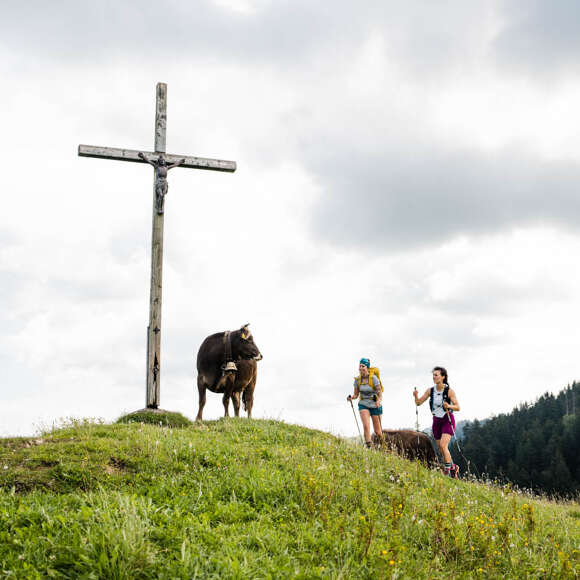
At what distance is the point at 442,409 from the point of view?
1336 centimetres

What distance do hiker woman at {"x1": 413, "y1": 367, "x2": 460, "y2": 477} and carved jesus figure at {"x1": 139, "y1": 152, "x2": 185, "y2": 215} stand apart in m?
8.81

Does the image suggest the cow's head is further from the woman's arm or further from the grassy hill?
the grassy hill

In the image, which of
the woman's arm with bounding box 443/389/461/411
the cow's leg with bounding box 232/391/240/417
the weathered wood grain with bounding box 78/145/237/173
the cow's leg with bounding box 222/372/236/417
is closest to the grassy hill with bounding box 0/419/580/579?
the woman's arm with bounding box 443/389/461/411

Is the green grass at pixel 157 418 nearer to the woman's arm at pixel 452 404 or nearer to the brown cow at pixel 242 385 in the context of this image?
the brown cow at pixel 242 385

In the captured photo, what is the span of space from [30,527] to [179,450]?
308 cm

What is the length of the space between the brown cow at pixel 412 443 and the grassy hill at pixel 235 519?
526 cm

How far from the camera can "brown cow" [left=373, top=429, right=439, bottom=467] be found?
15.3 m

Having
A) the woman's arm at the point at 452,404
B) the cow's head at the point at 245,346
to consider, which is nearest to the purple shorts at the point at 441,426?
the woman's arm at the point at 452,404

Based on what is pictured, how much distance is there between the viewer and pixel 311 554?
5.61m

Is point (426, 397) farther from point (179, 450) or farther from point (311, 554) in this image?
point (311, 554)

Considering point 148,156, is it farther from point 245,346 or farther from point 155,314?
point 245,346

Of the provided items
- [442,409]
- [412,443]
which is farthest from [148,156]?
[412,443]

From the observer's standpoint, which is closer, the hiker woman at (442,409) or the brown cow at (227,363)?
the hiker woman at (442,409)

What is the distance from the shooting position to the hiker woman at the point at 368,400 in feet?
45.3
